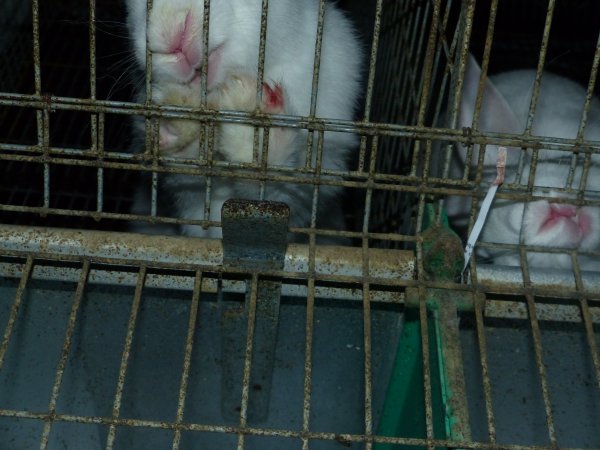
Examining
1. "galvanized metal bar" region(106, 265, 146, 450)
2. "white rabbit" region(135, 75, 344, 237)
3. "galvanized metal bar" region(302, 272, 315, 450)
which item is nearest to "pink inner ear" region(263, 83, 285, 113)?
"white rabbit" region(135, 75, 344, 237)

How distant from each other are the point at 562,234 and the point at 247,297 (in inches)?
22.7

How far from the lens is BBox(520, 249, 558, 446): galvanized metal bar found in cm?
85

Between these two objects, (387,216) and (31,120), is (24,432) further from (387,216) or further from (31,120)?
(31,120)

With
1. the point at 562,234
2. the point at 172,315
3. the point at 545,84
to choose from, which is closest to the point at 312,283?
the point at 172,315

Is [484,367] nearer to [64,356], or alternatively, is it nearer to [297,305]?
[297,305]

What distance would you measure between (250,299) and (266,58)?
1.73ft

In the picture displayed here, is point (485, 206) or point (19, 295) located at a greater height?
point (485, 206)

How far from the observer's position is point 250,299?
3.37ft

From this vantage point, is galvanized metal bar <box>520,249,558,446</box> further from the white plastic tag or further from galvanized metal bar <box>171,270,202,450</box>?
galvanized metal bar <box>171,270,202,450</box>

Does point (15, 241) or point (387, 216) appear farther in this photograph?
point (387, 216)

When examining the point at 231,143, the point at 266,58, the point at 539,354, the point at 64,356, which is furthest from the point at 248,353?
the point at 266,58

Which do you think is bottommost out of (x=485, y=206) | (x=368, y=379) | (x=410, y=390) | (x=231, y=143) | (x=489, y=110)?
(x=368, y=379)

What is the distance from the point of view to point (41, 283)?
1154 millimetres

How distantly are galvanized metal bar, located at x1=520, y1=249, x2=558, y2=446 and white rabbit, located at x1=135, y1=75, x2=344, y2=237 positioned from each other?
41 centimetres
